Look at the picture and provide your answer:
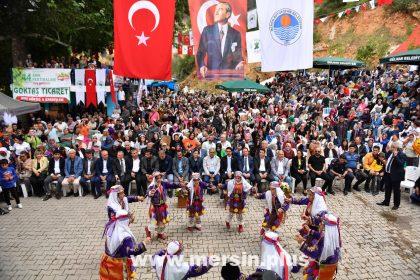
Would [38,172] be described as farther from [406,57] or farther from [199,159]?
[406,57]

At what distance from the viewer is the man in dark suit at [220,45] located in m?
6.58

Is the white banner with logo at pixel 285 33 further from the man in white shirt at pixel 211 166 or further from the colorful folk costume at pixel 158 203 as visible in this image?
the man in white shirt at pixel 211 166

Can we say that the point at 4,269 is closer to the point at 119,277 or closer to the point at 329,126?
the point at 119,277

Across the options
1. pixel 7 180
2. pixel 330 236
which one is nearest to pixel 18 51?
pixel 7 180

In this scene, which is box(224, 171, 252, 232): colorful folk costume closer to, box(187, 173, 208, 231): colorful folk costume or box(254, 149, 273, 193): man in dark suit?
box(187, 173, 208, 231): colorful folk costume

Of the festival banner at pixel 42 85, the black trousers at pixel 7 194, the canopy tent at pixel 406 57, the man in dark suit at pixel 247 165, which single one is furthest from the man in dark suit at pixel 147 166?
the canopy tent at pixel 406 57

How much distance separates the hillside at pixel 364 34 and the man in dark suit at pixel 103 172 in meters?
28.0

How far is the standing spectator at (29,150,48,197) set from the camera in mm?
10781

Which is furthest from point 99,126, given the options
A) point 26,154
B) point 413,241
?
point 413,241

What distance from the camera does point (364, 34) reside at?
36.0 meters

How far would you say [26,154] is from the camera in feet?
37.0

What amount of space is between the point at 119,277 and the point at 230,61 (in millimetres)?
4292

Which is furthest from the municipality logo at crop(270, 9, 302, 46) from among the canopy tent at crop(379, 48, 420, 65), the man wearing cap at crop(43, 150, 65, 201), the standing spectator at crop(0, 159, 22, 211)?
the canopy tent at crop(379, 48, 420, 65)

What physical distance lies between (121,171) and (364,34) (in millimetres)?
33249
